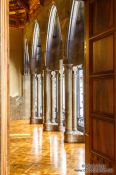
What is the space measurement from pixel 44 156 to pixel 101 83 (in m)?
5.56

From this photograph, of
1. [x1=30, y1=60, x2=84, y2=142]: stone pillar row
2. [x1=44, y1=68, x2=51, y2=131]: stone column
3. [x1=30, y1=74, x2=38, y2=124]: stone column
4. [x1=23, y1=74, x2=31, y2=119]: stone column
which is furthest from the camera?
[x1=23, y1=74, x2=31, y2=119]: stone column

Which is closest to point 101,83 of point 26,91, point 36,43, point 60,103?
point 60,103

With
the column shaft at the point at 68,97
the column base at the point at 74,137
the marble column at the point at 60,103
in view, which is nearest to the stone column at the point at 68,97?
the column shaft at the point at 68,97

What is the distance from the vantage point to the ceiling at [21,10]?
17.7m

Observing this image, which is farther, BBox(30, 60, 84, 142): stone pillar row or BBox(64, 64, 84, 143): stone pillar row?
BBox(30, 60, 84, 142): stone pillar row

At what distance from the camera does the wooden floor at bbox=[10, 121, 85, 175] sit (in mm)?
6988

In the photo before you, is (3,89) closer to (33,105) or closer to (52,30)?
(52,30)

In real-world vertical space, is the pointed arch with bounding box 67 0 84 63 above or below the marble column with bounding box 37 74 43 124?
above

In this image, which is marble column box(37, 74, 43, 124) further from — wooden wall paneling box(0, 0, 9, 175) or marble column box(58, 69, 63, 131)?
wooden wall paneling box(0, 0, 9, 175)

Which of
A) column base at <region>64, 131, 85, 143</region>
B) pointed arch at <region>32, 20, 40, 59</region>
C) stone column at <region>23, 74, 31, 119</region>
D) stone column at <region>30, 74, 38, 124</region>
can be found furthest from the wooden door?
stone column at <region>23, 74, 31, 119</region>

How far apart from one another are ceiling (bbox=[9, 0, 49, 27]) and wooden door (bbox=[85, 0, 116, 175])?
43.2 feet

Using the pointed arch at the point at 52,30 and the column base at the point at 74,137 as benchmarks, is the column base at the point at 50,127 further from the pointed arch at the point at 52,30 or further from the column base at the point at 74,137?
the column base at the point at 74,137

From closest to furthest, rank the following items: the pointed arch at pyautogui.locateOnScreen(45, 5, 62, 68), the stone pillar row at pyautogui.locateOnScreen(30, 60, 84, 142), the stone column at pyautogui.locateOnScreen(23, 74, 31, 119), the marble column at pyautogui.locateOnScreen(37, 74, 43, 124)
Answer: the stone pillar row at pyautogui.locateOnScreen(30, 60, 84, 142), the pointed arch at pyautogui.locateOnScreen(45, 5, 62, 68), the marble column at pyautogui.locateOnScreen(37, 74, 43, 124), the stone column at pyautogui.locateOnScreen(23, 74, 31, 119)

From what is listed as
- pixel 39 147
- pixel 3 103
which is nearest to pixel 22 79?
pixel 39 147
